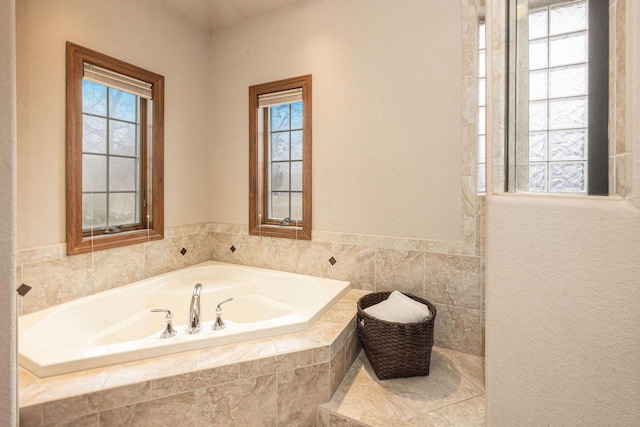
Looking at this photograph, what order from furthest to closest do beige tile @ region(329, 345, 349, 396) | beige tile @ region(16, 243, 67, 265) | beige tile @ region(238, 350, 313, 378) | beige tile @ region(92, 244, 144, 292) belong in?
beige tile @ region(92, 244, 144, 292) < beige tile @ region(16, 243, 67, 265) < beige tile @ region(329, 345, 349, 396) < beige tile @ region(238, 350, 313, 378)

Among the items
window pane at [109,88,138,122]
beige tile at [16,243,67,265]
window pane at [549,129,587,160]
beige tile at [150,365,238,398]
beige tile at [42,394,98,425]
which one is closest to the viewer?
window pane at [549,129,587,160]

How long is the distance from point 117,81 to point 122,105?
18cm

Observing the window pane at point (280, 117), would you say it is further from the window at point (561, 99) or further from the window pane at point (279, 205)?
the window at point (561, 99)

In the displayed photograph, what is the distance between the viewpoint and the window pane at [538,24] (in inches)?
30.9

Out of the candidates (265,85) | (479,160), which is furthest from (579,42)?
(265,85)

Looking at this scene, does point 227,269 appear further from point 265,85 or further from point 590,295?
point 590,295

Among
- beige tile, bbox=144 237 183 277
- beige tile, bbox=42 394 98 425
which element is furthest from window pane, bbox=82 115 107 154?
beige tile, bbox=42 394 98 425

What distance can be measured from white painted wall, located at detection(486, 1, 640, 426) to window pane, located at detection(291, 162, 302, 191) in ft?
6.13

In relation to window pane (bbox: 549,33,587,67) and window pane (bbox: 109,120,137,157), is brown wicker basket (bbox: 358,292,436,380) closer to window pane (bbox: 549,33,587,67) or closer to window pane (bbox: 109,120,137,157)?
window pane (bbox: 549,33,587,67)

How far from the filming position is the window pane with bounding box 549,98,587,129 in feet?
2.38

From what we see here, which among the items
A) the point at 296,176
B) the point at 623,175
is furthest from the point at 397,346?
the point at 296,176

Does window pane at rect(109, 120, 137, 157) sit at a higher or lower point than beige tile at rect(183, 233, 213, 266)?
higher

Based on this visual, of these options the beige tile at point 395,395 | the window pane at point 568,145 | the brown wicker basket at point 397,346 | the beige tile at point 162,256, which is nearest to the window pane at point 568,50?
the window pane at point 568,145

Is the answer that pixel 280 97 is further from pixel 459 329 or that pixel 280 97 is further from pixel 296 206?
pixel 459 329
